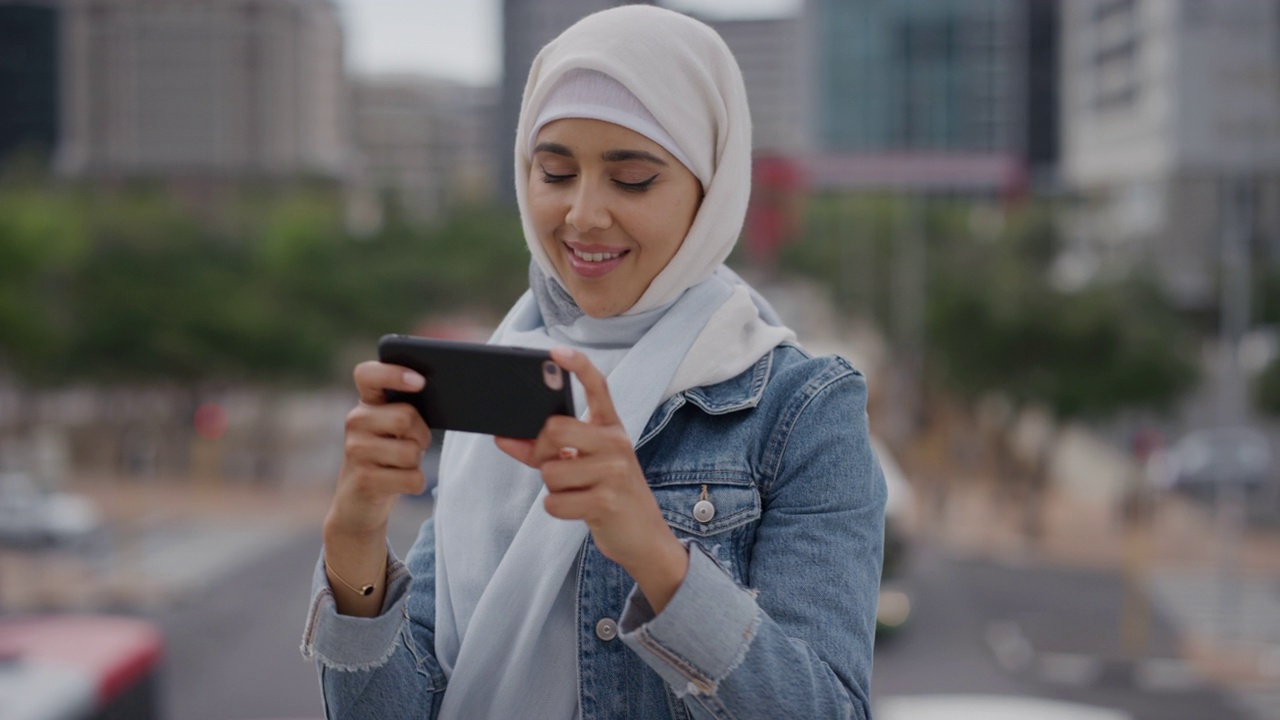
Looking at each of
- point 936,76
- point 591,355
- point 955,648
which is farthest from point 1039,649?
point 936,76

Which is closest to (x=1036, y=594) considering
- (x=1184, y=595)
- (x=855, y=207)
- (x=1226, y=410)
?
(x=1184, y=595)

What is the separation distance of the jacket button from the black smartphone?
0.91 feet

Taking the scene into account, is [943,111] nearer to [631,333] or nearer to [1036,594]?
[1036,594]

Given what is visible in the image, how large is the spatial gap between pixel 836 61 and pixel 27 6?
106ft

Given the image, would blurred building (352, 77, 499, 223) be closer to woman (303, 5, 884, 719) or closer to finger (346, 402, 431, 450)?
woman (303, 5, 884, 719)

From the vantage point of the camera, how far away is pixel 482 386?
1.22 metres

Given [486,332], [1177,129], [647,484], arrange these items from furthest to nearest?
1. [486,332]
2. [1177,129]
3. [647,484]

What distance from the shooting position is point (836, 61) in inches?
2386

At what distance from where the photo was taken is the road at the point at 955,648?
12.9m

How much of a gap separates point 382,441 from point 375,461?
23 mm

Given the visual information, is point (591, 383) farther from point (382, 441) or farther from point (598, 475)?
point (382, 441)

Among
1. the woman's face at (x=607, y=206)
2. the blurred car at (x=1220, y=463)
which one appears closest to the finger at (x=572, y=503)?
the woman's face at (x=607, y=206)

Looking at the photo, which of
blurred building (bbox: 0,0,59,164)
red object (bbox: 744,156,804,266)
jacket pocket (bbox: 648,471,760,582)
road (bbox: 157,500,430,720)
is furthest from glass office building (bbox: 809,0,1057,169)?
jacket pocket (bbox: 648,471,760,582)

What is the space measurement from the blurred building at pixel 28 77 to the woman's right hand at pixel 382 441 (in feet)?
169
